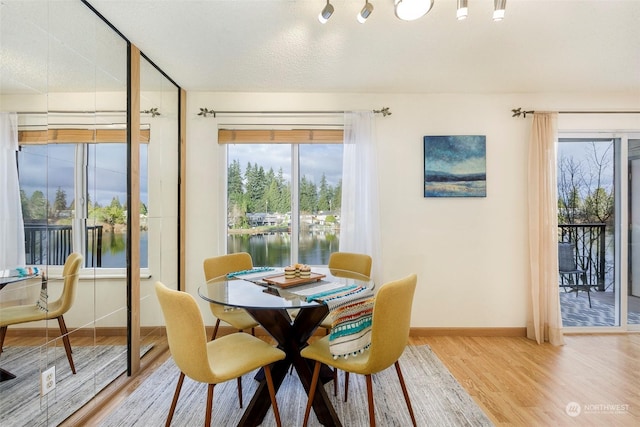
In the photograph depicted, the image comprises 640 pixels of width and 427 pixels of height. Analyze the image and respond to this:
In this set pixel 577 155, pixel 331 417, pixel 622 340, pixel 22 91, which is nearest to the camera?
pixel 22 91

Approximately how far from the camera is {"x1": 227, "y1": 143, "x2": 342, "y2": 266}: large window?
3.25 meters

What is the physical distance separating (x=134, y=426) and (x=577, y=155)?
15.2 feet

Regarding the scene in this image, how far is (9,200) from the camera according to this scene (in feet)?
4.44

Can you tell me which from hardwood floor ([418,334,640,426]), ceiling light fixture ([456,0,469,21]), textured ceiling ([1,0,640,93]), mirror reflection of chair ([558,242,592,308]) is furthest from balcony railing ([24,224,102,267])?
mirror reflection of chair ([558,242,592,308])

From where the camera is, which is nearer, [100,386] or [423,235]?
[100,386]

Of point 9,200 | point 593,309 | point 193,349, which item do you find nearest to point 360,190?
point 193,349

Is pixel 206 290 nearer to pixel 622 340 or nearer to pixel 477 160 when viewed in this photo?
pixel 477 160

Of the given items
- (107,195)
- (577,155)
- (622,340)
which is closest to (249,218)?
(107,195)

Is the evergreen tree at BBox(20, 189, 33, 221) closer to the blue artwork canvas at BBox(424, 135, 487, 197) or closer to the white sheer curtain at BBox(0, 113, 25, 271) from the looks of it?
the white sheer curtain at BBox(0, 113, 25, 271)

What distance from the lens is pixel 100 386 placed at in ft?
6.61

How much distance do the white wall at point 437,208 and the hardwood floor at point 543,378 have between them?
38cm

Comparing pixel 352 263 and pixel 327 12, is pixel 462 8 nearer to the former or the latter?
pixel 327 12

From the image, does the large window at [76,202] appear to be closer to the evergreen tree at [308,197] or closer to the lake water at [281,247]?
the lake water at [281,247]

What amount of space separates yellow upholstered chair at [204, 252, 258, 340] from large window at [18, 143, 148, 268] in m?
0.57
